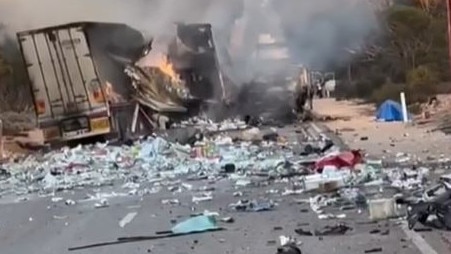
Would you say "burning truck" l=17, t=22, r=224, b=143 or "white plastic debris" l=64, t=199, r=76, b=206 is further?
"burning truck" l=17, t=22, r=224, b=143

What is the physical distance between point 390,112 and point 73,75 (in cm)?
870

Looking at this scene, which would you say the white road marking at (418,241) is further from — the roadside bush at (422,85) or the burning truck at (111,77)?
the roadside bush at (422,85)

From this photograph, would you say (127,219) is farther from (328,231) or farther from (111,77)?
(111,77)

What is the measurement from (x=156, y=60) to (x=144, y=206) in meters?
16.2

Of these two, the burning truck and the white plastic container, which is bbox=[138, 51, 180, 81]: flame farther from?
the white plastic container

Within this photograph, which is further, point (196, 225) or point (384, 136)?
point (384, 136)

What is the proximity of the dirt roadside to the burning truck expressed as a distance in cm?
393

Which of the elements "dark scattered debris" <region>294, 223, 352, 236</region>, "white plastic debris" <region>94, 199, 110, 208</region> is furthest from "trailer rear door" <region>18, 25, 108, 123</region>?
"dark scattered debris" <region>294, 223, 352, 236</region>

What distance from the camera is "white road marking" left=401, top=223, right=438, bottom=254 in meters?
8.32

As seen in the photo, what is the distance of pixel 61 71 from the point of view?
25.0 metres

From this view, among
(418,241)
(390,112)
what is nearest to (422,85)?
(390,112)

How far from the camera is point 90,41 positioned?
2555 centimetres

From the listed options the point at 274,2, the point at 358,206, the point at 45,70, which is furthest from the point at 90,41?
the point at 358,206

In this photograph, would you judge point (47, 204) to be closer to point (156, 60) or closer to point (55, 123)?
point (55, 123)
